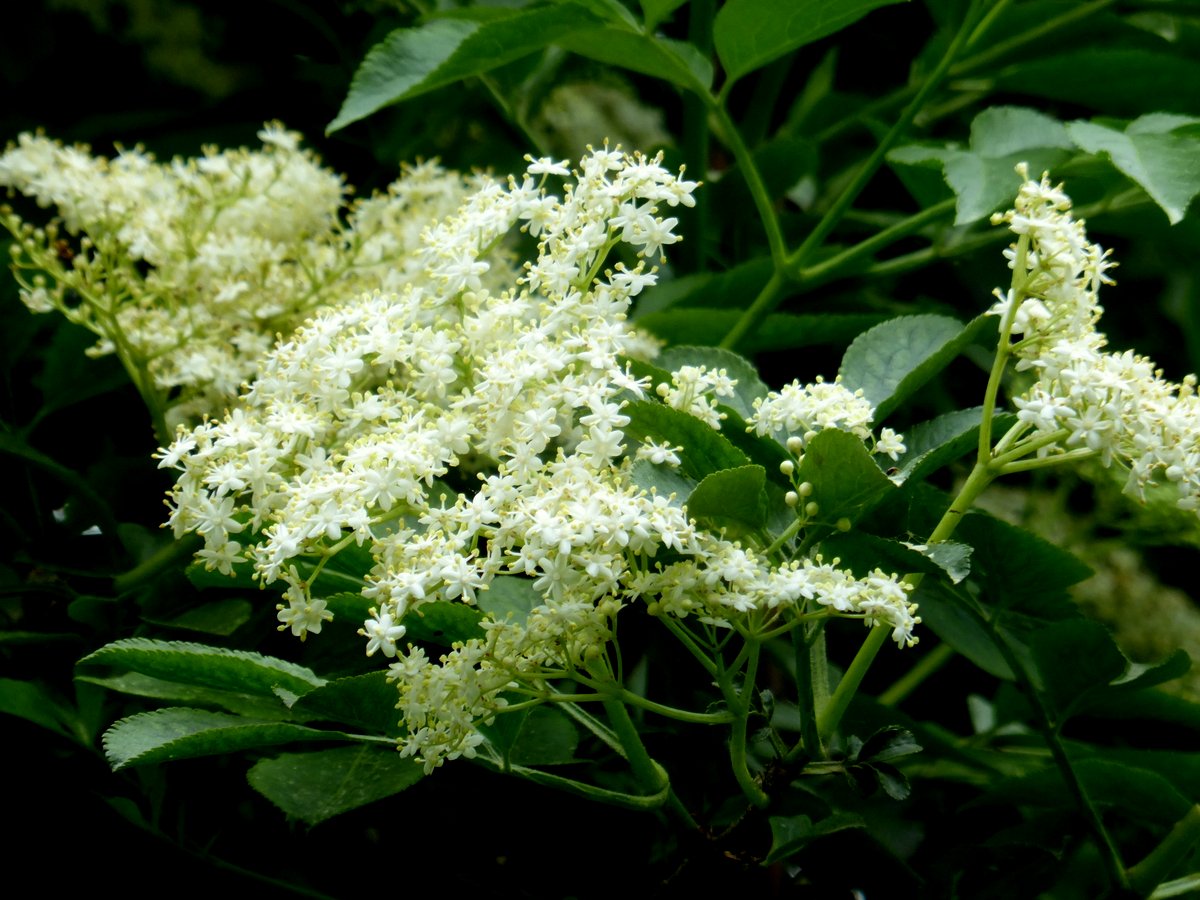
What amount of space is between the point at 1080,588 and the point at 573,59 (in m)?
0.95

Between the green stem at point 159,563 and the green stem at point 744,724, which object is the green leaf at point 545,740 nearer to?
the green stem at point 744,724

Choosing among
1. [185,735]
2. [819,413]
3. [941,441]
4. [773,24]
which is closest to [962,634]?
[941,441]

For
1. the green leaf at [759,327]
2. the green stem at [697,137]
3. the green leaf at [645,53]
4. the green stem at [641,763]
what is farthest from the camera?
the green stem at [697,137]

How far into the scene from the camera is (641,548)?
0.62 m

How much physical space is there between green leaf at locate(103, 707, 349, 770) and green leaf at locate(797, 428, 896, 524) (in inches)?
12.8

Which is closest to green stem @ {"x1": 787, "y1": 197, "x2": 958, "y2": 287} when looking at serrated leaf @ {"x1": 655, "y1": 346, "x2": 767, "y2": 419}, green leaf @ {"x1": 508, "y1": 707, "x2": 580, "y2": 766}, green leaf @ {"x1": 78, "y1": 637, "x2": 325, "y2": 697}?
serrated leaf @ {"x1": 655, "y1": 346, "x2": 767, "y2": 419}

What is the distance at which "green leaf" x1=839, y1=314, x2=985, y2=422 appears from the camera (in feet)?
2.47

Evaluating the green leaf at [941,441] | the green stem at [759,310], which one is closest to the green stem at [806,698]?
the green leaf at [941,441]

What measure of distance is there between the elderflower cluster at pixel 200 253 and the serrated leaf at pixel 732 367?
10.7 inches

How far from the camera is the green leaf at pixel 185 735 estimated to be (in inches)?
25.5

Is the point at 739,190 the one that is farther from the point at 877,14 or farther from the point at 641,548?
the point at 641,548

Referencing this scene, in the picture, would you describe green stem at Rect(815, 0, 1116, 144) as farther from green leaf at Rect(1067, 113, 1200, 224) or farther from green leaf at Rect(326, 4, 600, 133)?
green leaf at Rect(326, 4, 600, 133)

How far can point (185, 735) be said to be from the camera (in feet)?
2.20

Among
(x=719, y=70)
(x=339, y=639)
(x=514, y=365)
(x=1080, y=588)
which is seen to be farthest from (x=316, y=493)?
(x=719, y=70)
